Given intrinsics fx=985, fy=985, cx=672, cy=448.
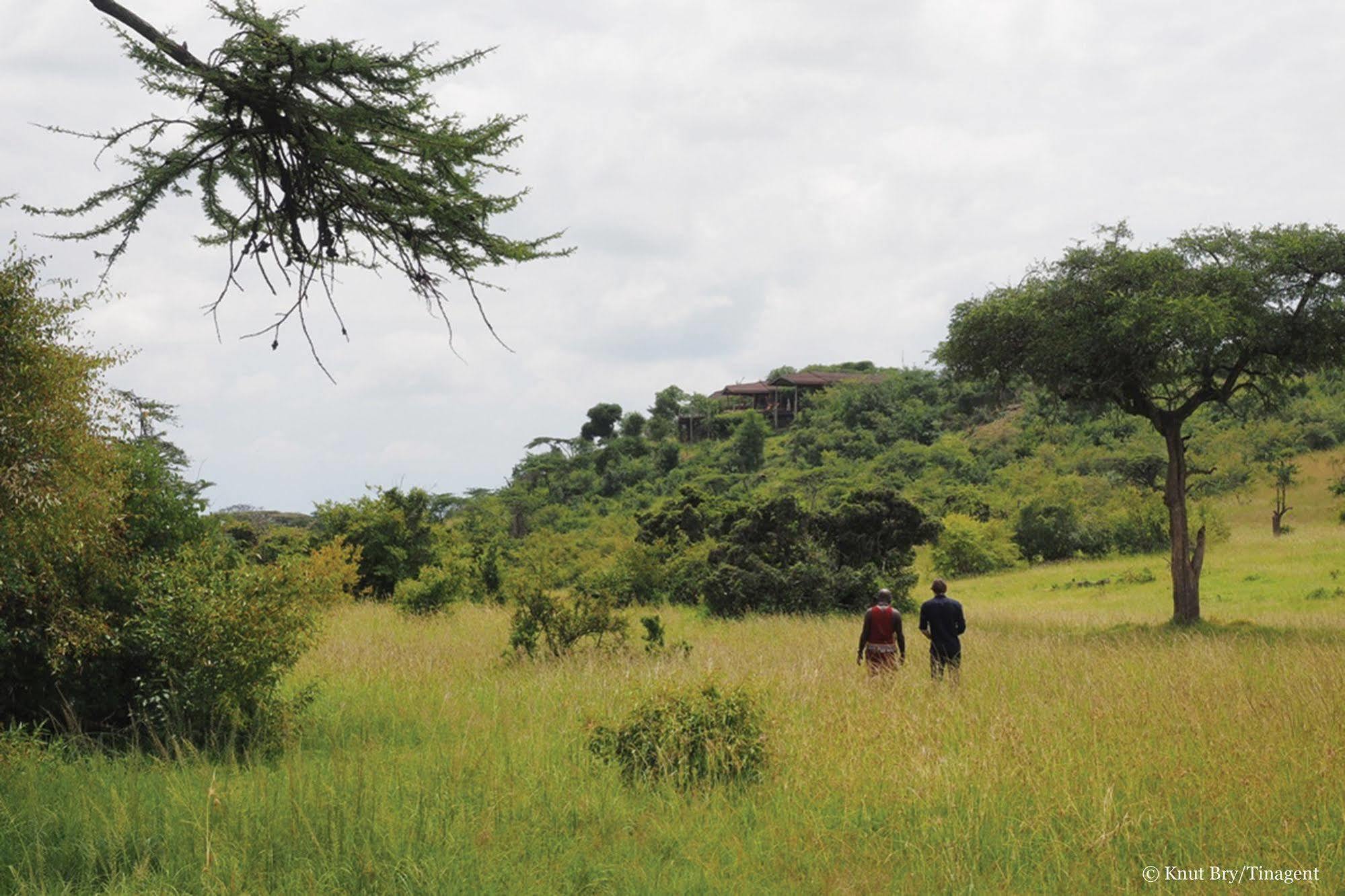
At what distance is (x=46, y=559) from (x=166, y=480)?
2.55m

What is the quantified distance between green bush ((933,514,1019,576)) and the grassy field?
35.7m

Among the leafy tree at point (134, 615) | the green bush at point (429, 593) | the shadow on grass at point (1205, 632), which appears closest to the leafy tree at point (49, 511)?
the leafy tree at point (134, 615)

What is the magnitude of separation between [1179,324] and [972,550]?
29097 millimetres

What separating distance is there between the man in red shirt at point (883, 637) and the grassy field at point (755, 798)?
313 millimetres

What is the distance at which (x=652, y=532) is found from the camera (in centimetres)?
3325

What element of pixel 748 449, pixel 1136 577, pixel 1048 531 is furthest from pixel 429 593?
pixel 748 449

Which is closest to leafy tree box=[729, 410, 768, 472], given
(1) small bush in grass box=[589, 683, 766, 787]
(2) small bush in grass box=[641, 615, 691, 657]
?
(2) small bush in grass box=[641, 615, 691, 657]

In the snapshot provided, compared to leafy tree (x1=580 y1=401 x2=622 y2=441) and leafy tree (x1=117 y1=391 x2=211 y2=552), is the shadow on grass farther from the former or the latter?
leafy tree (x1=580 y1=401 x2=622 y2=441)

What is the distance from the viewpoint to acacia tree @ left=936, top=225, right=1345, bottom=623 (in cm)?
1986

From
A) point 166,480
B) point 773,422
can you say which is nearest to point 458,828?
point 166,480

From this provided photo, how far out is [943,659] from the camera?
11.7m

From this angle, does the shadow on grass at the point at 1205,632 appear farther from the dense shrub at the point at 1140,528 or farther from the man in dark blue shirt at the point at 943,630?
the dense shrub at the point at 1140,528

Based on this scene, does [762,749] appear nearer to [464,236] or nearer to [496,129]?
[464,236]

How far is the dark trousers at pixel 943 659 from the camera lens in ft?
37.8
